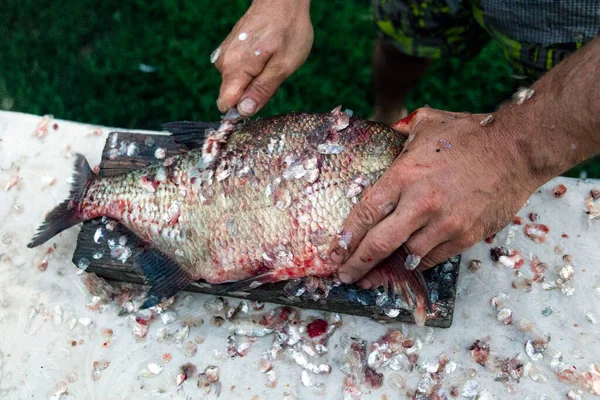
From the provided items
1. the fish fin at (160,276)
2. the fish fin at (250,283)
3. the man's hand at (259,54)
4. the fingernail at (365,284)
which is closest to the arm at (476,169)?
the fingernail at (365,284)

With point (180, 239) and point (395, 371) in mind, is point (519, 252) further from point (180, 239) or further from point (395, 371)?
point (180, 239)

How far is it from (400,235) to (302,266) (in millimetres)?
465

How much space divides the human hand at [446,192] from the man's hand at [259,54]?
0.69 m

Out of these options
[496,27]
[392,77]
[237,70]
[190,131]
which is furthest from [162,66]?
[496,27]

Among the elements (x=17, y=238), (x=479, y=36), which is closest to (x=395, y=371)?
(x=479, y=36)

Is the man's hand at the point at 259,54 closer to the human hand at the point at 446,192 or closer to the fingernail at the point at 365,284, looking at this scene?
the human hand at the point at 446,192

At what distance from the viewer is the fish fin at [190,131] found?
96.7 inches

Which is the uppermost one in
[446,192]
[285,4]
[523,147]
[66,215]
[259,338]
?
[523,147]

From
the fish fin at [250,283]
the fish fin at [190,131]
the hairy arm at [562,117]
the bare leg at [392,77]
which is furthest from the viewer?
the bare leg at [392,77]

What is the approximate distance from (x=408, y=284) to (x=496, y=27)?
1233 mm

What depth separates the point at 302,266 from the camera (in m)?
2.24

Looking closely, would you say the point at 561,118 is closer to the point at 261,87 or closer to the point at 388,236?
the point at 388,236

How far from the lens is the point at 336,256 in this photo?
2145mm

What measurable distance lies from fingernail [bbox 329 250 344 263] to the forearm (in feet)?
2.45
